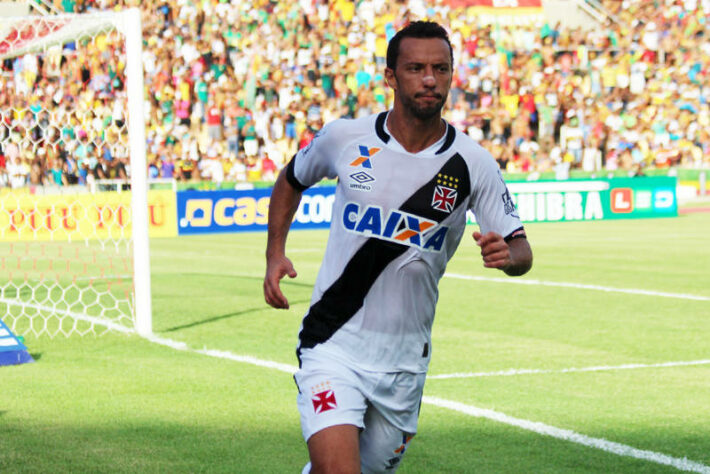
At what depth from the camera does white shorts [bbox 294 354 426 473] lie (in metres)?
4.10

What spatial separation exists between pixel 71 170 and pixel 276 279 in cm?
1299

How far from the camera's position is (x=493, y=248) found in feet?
12.6

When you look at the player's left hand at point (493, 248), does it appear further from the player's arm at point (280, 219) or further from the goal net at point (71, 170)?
the goal net at point (71, 170)

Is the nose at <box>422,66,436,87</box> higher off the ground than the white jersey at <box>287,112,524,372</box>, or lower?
higher

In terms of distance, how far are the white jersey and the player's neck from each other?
0.03m

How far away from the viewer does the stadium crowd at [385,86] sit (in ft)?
101

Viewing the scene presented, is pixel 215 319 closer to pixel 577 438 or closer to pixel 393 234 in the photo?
pixel 577 438

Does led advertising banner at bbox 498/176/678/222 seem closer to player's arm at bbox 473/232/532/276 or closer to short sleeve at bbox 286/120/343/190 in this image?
short sleeve at bbox 286/120/343/190

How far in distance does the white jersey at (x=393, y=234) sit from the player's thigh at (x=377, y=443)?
0.19m

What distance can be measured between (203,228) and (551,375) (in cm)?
1811

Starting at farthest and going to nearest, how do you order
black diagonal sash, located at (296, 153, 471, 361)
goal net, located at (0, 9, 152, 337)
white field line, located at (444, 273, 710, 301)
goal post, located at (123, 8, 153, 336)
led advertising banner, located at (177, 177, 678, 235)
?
led advertising banner, located at (177, 177, 678, 235), white field line, located at (444, 273, 710, 301), goal net, located at (0, 9, 152, 337), goal post, located at (123, 8, 153, 336), black diagonal sash, located at (296, 153, 471, 361)

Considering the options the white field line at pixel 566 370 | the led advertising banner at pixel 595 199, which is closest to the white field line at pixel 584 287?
the white field line at pixel 566 370

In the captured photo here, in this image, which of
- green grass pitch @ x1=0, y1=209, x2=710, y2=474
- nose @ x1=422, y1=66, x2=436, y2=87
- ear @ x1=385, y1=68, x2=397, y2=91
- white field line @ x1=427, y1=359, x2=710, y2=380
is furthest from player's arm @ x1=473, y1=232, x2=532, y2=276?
white field line @ x1=427, y1=359, x2=710, y2=380

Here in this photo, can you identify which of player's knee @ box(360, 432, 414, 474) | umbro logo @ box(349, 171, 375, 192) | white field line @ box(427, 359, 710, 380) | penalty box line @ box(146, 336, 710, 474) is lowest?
white field line @ box(427, 359, 710, 380)
